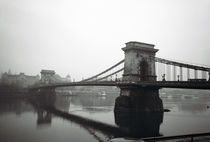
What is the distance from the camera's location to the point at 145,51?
3556cm

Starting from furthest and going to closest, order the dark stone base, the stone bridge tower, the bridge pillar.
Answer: the stone bridge tower < the bridge pillar < the dark stone base

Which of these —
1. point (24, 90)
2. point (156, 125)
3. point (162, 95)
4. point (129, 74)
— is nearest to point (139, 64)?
point (129, 74)

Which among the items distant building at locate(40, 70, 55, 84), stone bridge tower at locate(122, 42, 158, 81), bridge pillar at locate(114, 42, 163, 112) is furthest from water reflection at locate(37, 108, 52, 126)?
distant building at locate(40, 70, 55, 84)

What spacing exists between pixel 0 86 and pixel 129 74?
4758cm

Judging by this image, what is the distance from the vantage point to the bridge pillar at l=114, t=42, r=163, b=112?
32.5 m

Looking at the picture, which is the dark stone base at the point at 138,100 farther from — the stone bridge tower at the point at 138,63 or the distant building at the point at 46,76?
the distant building at the point at 46,76

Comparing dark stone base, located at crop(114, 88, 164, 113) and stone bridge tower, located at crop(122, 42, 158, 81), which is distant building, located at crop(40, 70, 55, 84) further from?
dark stone base, located at crop(114, 88, 164, 113)

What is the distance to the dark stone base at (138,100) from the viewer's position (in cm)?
3238

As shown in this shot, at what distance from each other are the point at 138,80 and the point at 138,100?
3598 mm

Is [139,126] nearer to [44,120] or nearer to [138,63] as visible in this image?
[138,63]

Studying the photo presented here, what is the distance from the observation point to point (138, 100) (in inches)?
1288

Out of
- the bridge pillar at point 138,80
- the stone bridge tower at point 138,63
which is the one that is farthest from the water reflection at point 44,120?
the stone bridge tower at point 138,63

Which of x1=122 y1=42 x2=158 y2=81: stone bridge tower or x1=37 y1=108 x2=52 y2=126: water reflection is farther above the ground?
x1=122 y1=42 x2=158 y2=81: stone bridge tower

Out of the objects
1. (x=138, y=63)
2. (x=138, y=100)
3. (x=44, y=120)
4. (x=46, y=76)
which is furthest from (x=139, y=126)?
(x=46, y=76)
